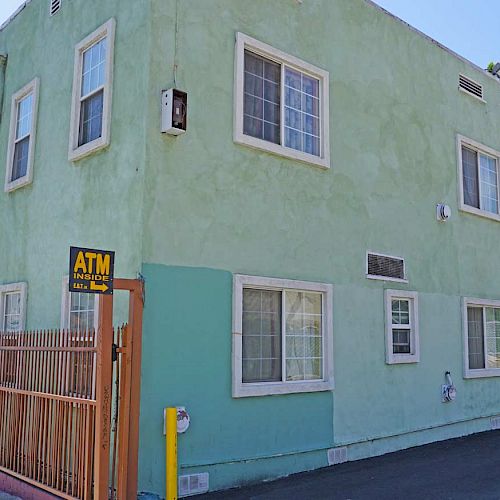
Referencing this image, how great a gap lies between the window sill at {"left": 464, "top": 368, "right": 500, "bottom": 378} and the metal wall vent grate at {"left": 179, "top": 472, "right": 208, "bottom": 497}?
6411 mm

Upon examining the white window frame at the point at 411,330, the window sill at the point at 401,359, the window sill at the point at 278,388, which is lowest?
the window sill at the point at 278,388

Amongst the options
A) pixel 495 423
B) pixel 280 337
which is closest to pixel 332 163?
pixel 280 337

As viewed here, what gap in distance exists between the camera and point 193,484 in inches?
292

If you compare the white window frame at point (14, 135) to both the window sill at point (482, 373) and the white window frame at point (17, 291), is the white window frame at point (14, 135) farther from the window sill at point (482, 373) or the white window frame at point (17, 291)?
the window sill at point (482, 373)

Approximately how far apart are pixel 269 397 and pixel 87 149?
411 centimetres

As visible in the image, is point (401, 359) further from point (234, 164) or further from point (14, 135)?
point (14, 135)

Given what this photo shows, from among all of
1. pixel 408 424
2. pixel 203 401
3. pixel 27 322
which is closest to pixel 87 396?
pixel 203 401

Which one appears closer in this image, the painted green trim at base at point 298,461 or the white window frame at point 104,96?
the painted green trim at base at point 298,461

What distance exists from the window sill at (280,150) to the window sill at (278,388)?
3.19 meters

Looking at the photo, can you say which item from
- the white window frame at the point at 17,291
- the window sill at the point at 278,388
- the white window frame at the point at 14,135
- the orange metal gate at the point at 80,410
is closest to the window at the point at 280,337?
the window sill at the point at 278,388

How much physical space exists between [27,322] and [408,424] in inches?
250

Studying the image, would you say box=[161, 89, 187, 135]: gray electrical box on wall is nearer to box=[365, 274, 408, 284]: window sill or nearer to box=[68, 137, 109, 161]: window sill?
box=[68, 137, 109, 161]: window sill

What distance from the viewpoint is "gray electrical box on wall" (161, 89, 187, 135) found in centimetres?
761

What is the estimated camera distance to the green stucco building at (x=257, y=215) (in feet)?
25.3
